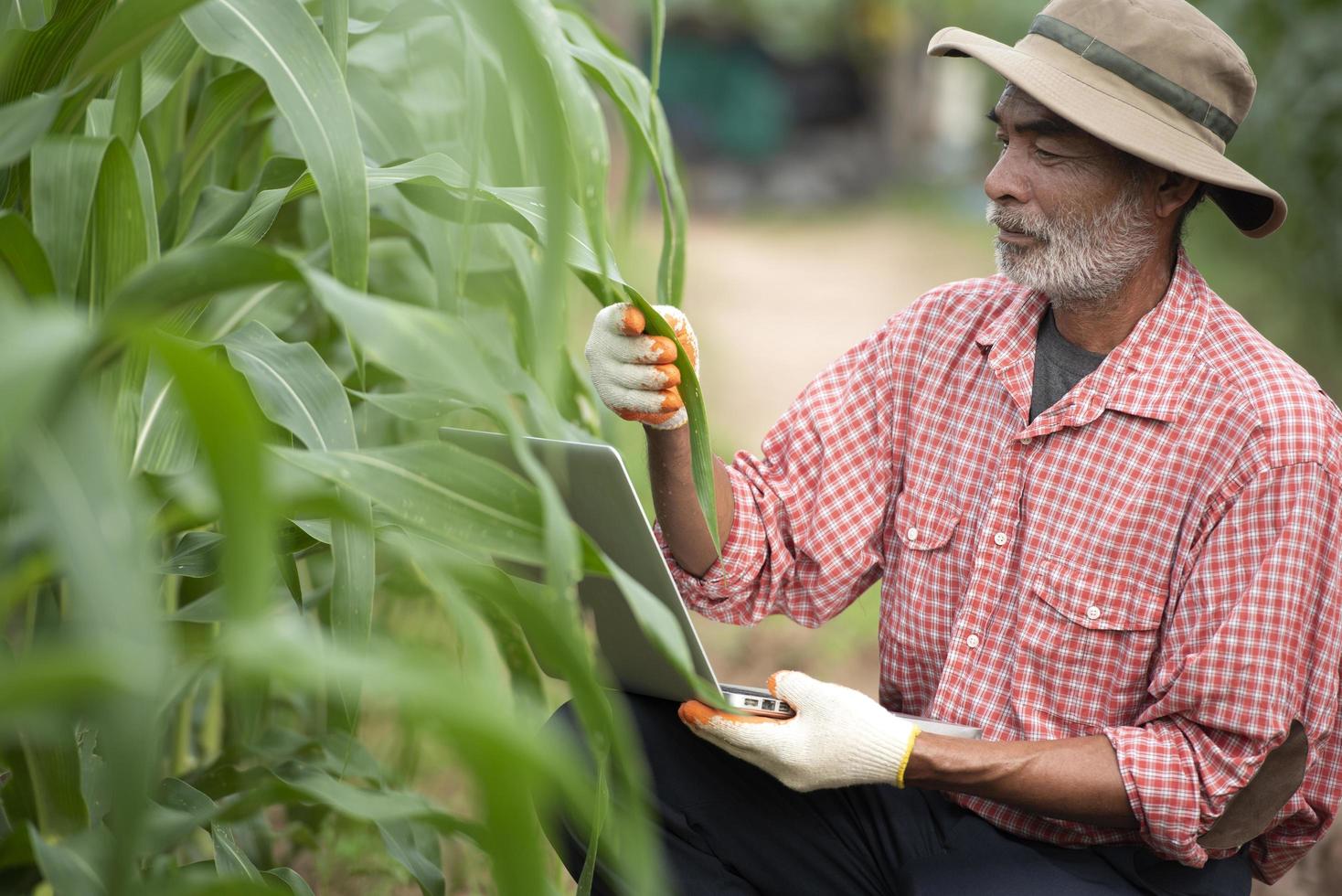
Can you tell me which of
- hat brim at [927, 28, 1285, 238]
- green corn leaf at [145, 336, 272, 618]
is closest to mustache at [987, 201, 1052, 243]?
hat brim at [927, 28, 1285, 238]

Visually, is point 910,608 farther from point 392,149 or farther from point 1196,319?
point 392,149

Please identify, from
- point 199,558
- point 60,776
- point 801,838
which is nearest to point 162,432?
point 199,558

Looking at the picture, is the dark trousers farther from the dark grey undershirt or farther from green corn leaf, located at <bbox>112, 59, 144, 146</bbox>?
green corn leaf, located at <bbox>112, 59, 144, 146</bbox>

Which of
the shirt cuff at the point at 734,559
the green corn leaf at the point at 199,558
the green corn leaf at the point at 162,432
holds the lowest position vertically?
the shirt cuff at the point at 734,559

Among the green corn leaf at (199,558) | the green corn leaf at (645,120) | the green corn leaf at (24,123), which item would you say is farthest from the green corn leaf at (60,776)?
the green corn leaf at (645,120)

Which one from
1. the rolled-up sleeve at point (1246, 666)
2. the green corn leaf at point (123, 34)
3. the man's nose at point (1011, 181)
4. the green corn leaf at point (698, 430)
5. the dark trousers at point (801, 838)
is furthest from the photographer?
the man's nose at point (1011, 181)

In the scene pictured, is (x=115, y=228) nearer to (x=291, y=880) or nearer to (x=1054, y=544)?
(x=291, y=880)

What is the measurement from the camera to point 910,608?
1.42 m

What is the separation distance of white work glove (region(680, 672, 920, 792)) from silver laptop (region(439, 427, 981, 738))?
0.02 metres

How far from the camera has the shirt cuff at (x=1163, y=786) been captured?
1.16 metres

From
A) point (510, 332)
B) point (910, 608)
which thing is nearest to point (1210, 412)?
point (910, 608)

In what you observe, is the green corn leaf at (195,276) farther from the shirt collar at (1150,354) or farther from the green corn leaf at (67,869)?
the shirt collar at (1150,354)

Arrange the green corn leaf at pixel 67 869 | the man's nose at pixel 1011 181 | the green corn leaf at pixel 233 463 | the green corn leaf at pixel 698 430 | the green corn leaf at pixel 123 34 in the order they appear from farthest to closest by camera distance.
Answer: the man's nose at pixel 1011 181
the green corn leaf at pixel 698 430
the green corn leaf at pixel 67 869
the green corn leaf at pixel 123 34
the green corn leaf at pixel 233 463

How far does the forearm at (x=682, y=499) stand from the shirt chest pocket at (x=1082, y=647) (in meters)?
0.32
